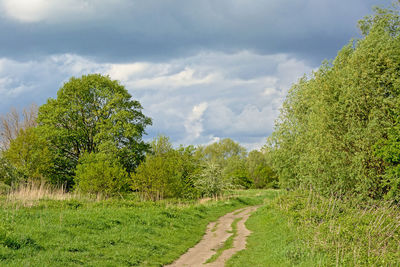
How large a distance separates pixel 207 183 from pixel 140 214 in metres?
21.1

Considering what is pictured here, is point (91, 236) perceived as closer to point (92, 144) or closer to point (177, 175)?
point (177, 175)

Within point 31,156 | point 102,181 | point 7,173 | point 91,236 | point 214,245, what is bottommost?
point 214,245

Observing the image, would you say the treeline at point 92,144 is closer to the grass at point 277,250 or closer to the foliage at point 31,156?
the foliage at point 31,156

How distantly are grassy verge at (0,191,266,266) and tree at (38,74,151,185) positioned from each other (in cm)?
1991

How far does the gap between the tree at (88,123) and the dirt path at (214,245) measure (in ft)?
71.8

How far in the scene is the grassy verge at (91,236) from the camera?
11.9 meters

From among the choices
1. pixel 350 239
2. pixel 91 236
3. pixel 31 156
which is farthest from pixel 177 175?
pixel 350 239

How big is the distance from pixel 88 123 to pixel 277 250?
37489 mm

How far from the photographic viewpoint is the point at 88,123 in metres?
46.2

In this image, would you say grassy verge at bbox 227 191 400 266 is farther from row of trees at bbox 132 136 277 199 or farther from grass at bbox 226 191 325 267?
row of trees at bbox 132 136 277 199

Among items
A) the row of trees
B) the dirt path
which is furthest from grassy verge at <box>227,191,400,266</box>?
the row of trees

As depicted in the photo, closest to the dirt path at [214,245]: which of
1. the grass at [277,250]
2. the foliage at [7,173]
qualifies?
the grass at [277,250]

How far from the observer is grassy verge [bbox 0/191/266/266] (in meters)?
11.9

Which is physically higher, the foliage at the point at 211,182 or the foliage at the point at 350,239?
the foliage at the point at 211,182
